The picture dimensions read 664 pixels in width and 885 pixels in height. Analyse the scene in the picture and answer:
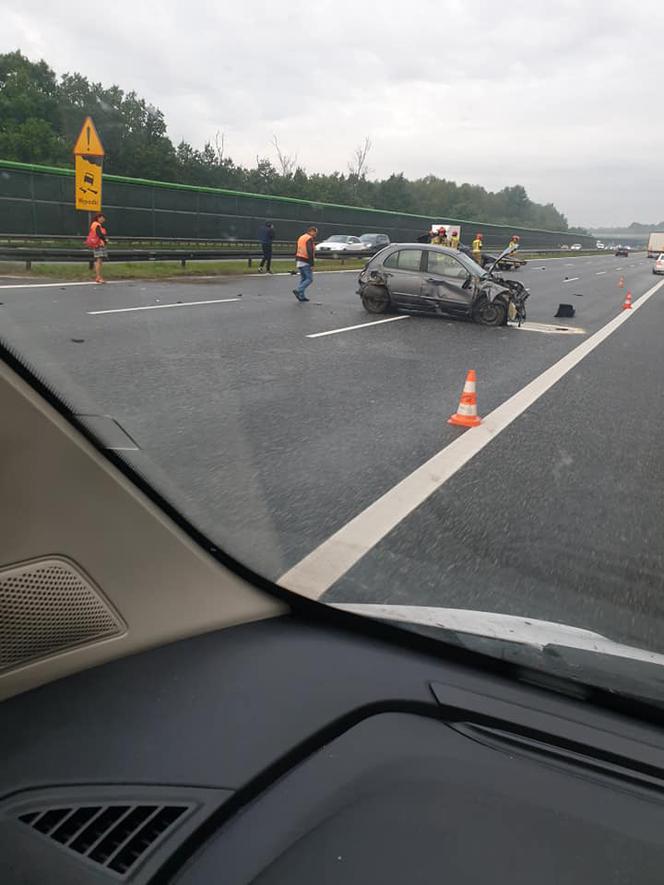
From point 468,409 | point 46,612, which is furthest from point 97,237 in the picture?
point 46,612

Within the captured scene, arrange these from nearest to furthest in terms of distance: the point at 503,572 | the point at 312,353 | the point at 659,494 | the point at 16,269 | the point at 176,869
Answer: the point at 176,869 → the point at 16,269 → the point at 503,572 → the point at 659,494 → the point at 312,353

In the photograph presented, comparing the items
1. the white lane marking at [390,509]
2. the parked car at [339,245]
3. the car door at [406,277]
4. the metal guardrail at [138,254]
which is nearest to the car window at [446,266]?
the car door at [406,277]

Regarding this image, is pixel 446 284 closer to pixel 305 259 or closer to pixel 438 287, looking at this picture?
pixel 438 287

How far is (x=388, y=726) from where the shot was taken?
1.43m

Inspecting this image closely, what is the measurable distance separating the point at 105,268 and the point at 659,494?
11039 mm

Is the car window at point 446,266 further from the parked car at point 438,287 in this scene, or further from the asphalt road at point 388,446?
the asphalt road at point 388,446

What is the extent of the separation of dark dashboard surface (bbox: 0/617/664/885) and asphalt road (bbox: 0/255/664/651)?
1.76 feet

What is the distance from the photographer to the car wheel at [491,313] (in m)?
13.5

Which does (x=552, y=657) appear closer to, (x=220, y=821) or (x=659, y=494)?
(x=220, y=821)

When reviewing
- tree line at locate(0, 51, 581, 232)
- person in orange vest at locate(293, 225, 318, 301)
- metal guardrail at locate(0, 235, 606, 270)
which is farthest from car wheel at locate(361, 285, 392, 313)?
tree line at locate(0, 51, 581, 232)

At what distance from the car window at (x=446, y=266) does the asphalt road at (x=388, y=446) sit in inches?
101

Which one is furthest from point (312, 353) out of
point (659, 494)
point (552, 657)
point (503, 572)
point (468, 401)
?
point (552, 657)

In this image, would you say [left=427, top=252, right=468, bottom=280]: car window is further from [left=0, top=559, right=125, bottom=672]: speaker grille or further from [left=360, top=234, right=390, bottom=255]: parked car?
[left=360, top=234, right=390, bottom=255]: parked car

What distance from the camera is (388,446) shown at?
5398 mm
